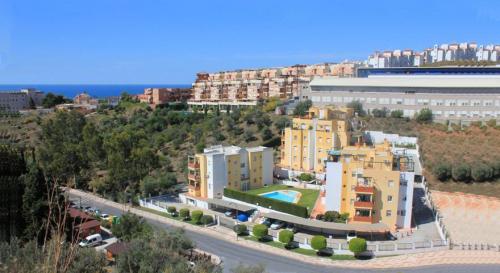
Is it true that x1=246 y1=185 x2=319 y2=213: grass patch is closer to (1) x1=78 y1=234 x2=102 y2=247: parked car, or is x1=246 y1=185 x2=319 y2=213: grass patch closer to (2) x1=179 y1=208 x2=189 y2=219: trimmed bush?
(2) x1=179 y1=208 x2=189 y2=219: trimmed bush

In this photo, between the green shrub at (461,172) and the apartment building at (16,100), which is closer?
the green shrub at (461,172)

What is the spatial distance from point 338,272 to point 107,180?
88.3 feet

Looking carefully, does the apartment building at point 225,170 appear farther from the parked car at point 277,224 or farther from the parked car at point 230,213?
the parked car at point 277,224

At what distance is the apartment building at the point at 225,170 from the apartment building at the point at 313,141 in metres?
5.16

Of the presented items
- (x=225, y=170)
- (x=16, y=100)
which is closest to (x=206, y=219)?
(x=225, y=170)

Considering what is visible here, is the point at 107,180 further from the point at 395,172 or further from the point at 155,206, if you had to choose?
the point at 395,172

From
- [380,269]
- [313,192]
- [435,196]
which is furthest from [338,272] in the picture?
[435,196]

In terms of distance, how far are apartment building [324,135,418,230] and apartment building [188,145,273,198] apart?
1010 cm

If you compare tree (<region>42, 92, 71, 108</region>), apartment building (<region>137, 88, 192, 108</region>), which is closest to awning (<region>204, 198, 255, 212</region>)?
apartment building (<region>137, 88, 192, 108</region>)

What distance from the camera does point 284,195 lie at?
1387 inches

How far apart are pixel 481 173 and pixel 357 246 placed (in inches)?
772

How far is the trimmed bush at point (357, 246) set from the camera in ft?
77.2

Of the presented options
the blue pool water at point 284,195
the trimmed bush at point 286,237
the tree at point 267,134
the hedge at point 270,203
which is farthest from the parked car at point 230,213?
the tree at point 267,134

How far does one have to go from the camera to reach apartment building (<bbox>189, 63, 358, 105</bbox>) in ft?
282
